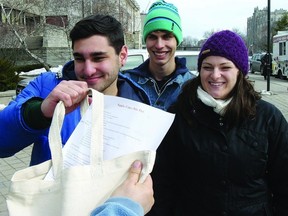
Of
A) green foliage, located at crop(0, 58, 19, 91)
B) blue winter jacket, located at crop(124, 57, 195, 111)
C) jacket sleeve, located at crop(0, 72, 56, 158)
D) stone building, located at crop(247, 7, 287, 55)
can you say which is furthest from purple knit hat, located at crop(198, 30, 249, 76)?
stone building, located at crop(247, 7, 287, 55)

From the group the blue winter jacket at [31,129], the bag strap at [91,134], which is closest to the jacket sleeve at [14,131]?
the blue winter jacket at [31,129]

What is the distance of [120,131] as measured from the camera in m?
1.39

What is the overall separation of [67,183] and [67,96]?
1.09ft

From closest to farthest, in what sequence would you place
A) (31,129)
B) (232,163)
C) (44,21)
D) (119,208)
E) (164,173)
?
(119,208) < (31,129) < (232,163) < (164,173) < (44,21)

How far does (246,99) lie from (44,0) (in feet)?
63.0

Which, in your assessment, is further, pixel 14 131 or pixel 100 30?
pixel 100 30

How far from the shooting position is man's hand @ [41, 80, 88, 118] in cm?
140

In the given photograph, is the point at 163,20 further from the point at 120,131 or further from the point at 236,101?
the point at 120,131

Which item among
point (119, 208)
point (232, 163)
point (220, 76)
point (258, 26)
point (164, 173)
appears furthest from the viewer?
point (258, 26)

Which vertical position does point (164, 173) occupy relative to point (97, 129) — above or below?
below

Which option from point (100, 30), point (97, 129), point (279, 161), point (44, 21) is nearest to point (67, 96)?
point (97, 129)

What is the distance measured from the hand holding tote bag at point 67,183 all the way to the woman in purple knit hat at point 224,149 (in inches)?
37.2

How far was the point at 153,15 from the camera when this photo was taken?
329 cm

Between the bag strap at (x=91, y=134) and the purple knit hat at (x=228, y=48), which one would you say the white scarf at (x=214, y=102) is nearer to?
the purple knit hat at (x=228, y=48)
